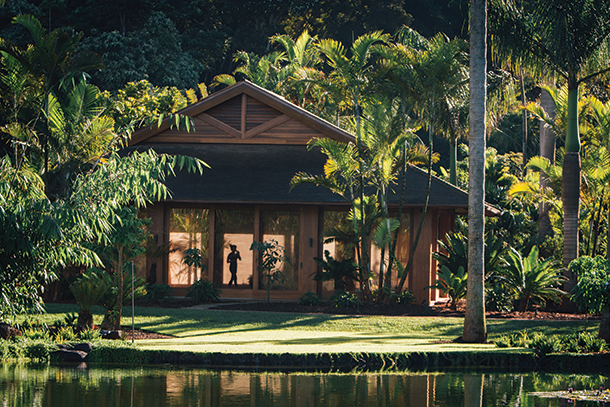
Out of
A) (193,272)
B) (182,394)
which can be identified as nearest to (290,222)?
(193,272)

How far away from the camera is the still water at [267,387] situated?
940 centimetres

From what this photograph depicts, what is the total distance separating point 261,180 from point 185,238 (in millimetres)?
2832

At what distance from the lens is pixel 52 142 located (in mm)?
16891

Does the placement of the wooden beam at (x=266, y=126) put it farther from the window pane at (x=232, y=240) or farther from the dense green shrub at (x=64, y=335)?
the dense green shrub at (x=64, y=335)

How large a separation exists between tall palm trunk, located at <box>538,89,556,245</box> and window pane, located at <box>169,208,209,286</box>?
11551mm

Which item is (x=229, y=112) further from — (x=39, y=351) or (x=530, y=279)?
(x=39, y=351)

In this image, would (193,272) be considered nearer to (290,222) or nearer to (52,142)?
(290,222)

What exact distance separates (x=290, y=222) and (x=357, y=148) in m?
3.31

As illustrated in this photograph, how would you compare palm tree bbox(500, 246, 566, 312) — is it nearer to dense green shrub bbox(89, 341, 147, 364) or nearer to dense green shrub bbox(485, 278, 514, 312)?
dense green shrub bbox(485, 278, 514, 312)

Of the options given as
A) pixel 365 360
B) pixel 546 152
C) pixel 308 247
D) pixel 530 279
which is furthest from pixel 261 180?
pixel 546 152

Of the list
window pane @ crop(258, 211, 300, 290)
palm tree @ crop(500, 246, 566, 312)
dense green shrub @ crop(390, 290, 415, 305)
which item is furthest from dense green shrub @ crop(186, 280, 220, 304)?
palm tree @ crop(500, 246, 566, 312)

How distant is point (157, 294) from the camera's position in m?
20.1

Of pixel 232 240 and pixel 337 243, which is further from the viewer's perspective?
pixel 232 240

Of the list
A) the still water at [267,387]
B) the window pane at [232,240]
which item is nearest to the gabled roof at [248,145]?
the window pane at [232,240]
